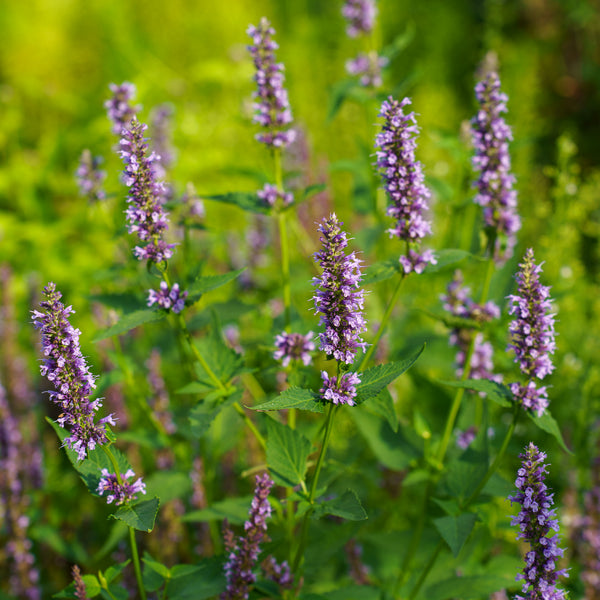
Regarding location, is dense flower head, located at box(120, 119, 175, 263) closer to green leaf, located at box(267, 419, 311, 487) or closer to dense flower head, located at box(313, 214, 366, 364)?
dense flower head, located at box(313, 214, 366, 364)

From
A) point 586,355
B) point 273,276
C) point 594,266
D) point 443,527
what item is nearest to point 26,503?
point 443,527

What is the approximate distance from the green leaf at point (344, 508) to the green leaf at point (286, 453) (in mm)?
161

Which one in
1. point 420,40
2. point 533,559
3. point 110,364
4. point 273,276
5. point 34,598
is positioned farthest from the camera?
point 420,40

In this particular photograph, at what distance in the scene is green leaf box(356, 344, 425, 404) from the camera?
6.75 ft

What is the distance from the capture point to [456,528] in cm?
251

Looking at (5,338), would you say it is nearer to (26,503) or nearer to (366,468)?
(26,503)

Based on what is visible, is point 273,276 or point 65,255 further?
point 65,255

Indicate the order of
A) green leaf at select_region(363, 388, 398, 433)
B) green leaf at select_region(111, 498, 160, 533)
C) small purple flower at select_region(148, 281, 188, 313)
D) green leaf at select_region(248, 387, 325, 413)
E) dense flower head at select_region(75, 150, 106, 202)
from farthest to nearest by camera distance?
1. dense flower head at select_region(75, 150, 106, 202)
2. small purple flower at select_region(148, 281, 188, 313)
3. green leaf at select_region(363, 388, 398, 433)
4. green leaf at select_region(111, 498, 160, 533)
5. green leaf at select_region(248, 387, 325, 413)

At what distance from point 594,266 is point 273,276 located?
383 cm

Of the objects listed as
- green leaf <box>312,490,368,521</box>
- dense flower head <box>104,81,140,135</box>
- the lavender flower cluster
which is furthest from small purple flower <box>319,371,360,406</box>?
dense flower head <box>104,81,140,135</box>

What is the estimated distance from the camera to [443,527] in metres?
2.50

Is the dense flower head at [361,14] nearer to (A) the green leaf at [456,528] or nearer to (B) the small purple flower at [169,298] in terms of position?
(B) the small purple flower at [169,298]

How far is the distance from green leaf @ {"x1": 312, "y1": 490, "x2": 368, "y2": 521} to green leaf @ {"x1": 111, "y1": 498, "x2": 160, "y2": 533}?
1.80 feet

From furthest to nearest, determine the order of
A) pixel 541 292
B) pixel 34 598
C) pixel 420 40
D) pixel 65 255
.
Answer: pixel 420 40 < pixel 65 255 < pixel 34 598 < pixel 541 292
